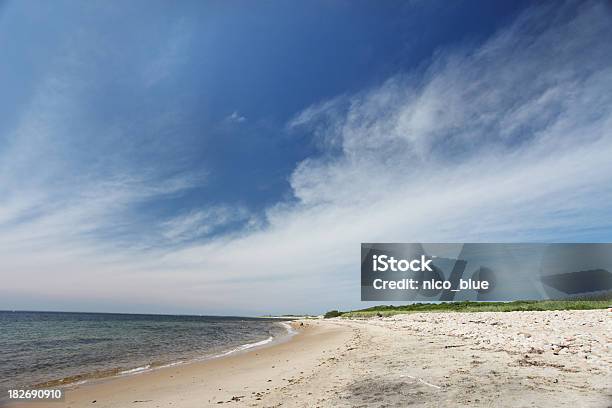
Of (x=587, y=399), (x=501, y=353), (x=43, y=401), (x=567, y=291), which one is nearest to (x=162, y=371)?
(x=43, y=401)

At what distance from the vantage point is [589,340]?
40.0ft

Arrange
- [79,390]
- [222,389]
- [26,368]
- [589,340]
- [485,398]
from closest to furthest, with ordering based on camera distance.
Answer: [485,398] < [222,389] < [589,340] < [79,390] < [26,368]

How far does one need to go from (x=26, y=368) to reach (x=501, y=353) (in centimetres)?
2258

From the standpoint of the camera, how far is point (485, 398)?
7.08 meters

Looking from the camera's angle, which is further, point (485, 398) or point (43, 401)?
point (43, 401)

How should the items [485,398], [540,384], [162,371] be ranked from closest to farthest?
[485,398], [540,384], [162,371]

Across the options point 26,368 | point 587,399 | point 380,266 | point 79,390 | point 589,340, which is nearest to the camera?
point 587,399

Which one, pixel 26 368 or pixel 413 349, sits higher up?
pixel 413 349

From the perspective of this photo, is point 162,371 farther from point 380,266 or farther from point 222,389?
point 380,266

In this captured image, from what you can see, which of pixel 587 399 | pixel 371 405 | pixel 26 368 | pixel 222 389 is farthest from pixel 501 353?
pixel 26 368

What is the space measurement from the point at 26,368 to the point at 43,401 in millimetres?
9494

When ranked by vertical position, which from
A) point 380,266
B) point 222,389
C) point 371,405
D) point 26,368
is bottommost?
point 26,368

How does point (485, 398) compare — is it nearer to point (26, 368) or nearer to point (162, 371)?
point (162, 371)

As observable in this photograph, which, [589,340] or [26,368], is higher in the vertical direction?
[589,340]
